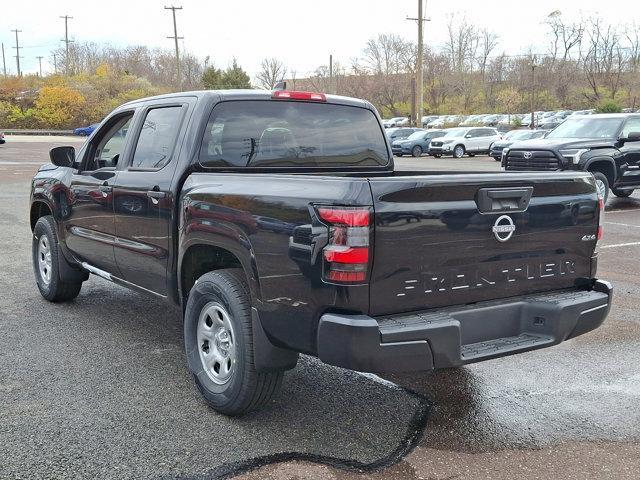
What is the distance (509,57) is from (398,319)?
82590 millimetres

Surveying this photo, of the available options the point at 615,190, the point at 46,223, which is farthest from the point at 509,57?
the point at 46,223

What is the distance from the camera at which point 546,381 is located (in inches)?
176

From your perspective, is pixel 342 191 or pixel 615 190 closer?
pixel 342 191

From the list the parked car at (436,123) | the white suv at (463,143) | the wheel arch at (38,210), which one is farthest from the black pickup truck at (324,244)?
the parked car at (436,123)

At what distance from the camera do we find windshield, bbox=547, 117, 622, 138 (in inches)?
562

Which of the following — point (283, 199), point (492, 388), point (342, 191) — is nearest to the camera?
point (342, 191)

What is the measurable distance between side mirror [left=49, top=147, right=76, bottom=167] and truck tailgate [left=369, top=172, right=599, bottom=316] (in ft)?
11.5

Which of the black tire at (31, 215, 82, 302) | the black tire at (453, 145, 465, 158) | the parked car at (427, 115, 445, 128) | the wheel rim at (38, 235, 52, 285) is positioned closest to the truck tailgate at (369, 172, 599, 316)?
the black tire at (31, 215, 82, 302)

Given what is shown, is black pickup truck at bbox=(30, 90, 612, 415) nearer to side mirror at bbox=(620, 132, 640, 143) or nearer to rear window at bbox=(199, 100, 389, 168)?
rear window at bbox=(199, 100, 389, 168)

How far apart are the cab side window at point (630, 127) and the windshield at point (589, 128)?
12cm

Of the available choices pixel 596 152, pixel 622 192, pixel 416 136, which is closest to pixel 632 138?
pixel 596 152

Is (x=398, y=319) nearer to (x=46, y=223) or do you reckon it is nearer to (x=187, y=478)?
(x=187, y=478)

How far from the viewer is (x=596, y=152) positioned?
44.7 ft

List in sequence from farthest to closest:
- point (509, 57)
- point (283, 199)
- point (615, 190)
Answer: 1. point (509, 57)
2. point (615, 190)
3. point (283, 199)
